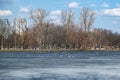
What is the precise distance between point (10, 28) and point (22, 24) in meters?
3.30

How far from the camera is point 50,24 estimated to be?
82312 mm

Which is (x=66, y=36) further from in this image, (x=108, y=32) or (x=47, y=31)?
(x=108, y=32)

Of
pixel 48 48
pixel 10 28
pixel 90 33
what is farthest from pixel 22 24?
pixel 90 33

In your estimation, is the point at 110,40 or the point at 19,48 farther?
the point at 110,40

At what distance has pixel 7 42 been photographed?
269 ft

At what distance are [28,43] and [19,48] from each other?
3.00 meters

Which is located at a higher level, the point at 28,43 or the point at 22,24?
Answer: the point at 22,24

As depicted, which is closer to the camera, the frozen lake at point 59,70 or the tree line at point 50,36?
the frozen lake at point 59,70

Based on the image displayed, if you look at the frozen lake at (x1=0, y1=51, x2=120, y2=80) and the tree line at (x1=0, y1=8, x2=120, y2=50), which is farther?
the tree line at (x1=0, y1=8, x2=120, y2=50)

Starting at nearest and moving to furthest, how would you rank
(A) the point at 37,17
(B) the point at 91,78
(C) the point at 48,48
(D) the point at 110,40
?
(B) the point at 91,78 → (A) the point at 37,17 → (C) the point at 48,48 → (D) the point at 110,40

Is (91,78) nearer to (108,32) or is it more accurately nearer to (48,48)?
(48,48)

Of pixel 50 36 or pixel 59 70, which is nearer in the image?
pixel 59 70

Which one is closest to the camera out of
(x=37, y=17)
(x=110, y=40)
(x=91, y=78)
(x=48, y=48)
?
(x=91, y=78)

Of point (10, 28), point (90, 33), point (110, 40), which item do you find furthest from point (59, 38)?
point (110, 40)
